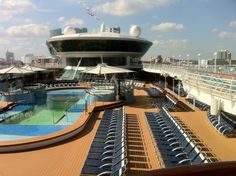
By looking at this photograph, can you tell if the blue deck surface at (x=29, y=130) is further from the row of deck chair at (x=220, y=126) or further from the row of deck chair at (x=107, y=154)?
the row of deck chair at (x=220, y=126)

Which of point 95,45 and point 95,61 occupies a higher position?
point 95,45

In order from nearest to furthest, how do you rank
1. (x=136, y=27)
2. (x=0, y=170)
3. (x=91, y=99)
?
(x=0, y=170) < (x=91, y=99) < (x=136, y=27)

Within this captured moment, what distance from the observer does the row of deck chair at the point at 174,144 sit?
5598mm

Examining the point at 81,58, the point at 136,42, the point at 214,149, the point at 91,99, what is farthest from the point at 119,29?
the point at 214,149

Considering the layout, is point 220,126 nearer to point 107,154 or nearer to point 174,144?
point 174,144

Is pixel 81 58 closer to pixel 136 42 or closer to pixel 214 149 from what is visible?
pixel 136 42

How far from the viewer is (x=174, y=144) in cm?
678

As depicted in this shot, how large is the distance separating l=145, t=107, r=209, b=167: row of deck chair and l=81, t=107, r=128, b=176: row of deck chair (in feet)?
2.98

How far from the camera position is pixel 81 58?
36.5 metres

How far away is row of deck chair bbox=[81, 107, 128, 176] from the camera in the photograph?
525 centimetres

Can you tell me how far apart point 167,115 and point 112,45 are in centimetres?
2639

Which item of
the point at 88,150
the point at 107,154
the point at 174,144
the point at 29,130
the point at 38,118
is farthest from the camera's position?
the point at 38,118

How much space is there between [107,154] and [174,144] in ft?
5.54

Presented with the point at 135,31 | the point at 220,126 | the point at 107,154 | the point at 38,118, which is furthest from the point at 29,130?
the point at 135,31
